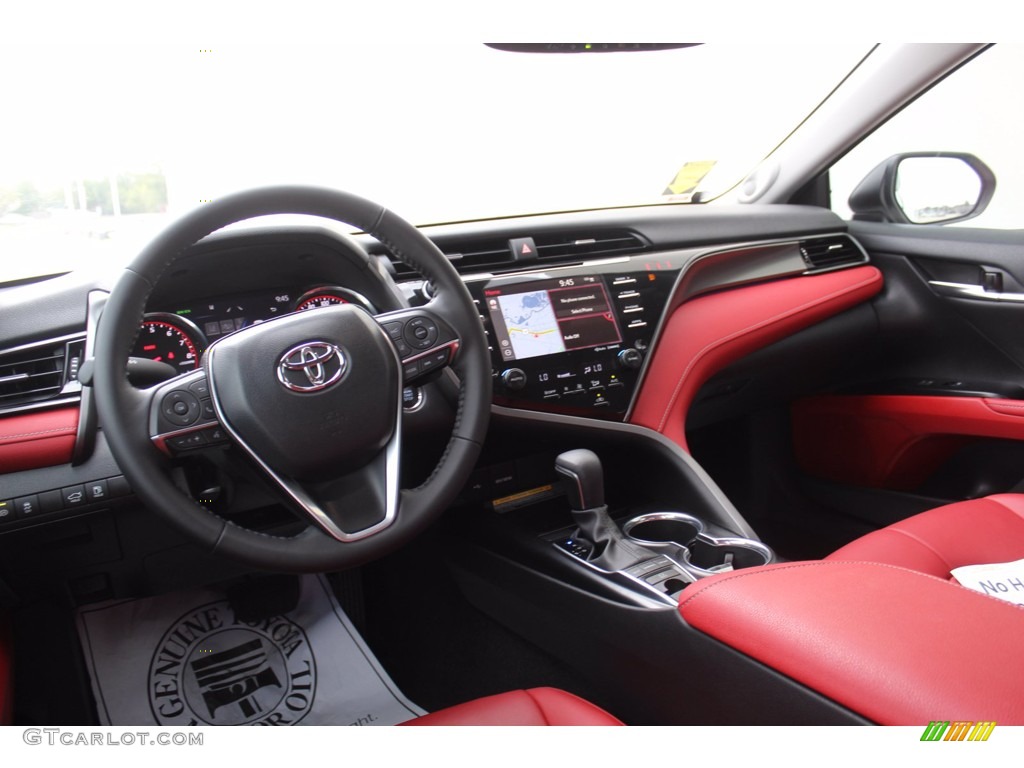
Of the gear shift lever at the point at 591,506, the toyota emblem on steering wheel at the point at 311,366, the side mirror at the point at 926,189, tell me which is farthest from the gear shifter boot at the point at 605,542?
the side mirror at the point at 926,189

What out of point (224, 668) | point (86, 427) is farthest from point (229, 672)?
point (86, 427)

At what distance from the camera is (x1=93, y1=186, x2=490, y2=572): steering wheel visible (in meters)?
0.95

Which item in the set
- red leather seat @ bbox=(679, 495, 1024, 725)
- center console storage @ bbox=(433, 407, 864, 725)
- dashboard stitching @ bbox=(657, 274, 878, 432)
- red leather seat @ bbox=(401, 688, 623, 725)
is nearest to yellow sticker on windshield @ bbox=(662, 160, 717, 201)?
dashboard stitching @ bbox=(657, 274, 878, 432)

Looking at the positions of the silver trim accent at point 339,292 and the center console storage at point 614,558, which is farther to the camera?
the silver trim accent at point 339,292

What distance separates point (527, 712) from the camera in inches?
41.6

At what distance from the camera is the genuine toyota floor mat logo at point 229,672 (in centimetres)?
163

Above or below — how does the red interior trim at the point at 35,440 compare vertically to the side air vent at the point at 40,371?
below

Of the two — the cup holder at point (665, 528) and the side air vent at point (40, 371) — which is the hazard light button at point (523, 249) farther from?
the side air vent at point (40, 371)

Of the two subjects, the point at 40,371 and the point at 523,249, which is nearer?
the point at 40,371

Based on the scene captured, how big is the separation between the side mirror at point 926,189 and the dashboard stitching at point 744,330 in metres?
0.27

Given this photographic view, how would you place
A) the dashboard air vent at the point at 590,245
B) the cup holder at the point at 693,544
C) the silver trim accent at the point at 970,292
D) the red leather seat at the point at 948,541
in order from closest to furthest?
1. the red leather seat at the point at 948,541
2. the cup holder at the point at 693,544
3. the dashboard air vent at the point at 590,245
4. the silver trim accent at the point at 970,292

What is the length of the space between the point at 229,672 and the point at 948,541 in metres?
1.44

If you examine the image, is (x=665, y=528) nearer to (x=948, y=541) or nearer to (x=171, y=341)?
(x=948, y=541)

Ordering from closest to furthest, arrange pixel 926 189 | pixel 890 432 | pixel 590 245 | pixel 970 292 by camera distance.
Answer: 1. pixel 590 245
2. pixel 970 292
3. pixel 890 432
4. pixel 926 189
